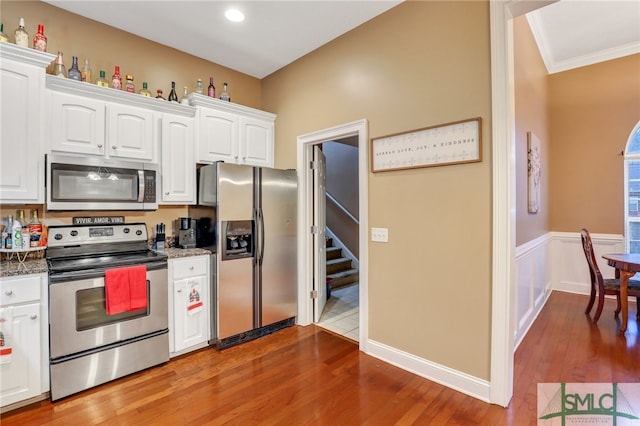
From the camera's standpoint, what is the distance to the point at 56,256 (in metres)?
2.40

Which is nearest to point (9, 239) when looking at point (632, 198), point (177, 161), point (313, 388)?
point (177, 161)

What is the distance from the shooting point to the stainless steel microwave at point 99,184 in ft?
7.55

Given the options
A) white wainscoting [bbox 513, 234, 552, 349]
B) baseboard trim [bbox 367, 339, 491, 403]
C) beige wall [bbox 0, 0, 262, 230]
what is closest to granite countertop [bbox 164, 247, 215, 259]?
beige wall [bbox 0, 0, 262, 230]

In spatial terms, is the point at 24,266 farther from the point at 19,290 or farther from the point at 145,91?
the point at 145,91

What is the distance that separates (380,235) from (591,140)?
3.96 m

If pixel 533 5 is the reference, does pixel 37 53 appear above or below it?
below

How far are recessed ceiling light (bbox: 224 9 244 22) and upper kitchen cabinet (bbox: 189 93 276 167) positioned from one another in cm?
81

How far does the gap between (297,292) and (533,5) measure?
3.26m

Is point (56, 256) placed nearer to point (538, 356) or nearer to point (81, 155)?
point (81, 155)

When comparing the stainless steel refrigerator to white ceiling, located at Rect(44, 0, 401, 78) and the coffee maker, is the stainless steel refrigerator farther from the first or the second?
white ceiling, located at Rect(44, 0, 401, 78)

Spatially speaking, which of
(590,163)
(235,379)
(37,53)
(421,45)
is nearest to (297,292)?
(235,379)

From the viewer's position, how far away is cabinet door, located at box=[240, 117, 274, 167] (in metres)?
3.49

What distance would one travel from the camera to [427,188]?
7.79ft
